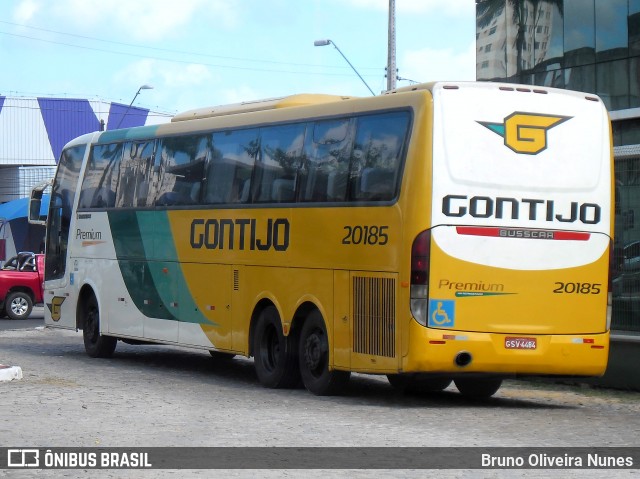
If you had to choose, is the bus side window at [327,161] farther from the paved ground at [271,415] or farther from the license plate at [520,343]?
the license plate at [520,343]

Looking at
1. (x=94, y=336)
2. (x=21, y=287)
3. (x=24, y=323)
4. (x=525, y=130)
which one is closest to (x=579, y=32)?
(x=94, y=336)

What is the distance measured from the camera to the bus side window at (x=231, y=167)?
1706 centimetres

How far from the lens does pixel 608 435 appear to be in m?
11.9

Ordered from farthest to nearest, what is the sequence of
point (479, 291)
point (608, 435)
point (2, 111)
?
point (2, 111) < point (479, 291) < point (608, 435)

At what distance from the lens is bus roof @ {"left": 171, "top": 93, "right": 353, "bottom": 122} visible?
55.3 feet

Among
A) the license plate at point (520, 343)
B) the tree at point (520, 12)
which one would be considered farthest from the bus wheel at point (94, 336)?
the tree at point (520, 12)

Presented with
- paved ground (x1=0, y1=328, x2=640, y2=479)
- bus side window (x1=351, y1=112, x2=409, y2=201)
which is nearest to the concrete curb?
paved ground (x1=0, y1=328, x2=640, y2=479)

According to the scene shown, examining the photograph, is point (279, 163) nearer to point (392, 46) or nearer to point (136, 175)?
point (136, 175)

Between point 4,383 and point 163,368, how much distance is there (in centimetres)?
408

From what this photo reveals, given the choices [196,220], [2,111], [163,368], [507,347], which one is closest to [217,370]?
[163,368]

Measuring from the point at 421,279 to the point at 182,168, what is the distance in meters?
6.05

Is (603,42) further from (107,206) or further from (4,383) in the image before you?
(4,383)

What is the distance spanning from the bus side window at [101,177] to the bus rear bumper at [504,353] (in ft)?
27.6

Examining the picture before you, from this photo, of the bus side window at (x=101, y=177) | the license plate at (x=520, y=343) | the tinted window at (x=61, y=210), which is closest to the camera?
the license plate at (x=520, y=343)
